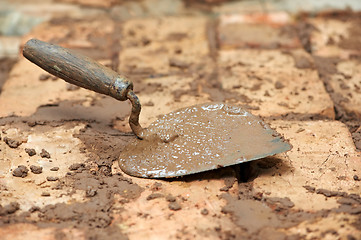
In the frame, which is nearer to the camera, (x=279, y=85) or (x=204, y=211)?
(x=204, y=211)

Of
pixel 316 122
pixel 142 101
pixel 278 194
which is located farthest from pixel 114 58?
pixel 278 194

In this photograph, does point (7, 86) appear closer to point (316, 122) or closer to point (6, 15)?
point (6, 15)

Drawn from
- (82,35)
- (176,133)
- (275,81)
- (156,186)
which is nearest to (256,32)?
(275,81)

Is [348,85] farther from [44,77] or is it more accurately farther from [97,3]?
[97,3]

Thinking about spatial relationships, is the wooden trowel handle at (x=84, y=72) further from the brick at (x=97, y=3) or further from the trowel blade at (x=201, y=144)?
the brick at (x=97, y=3)

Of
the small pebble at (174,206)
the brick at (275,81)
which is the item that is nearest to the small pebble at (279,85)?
the brick at (275,81)

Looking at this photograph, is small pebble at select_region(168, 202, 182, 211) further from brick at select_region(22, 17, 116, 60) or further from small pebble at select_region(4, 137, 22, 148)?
brick at select_region(22, 17, 116, 60)

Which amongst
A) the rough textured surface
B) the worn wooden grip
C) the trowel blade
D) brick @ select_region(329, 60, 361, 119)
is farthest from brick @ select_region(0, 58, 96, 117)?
brick @ select_region(329, 60, 361, 119)
